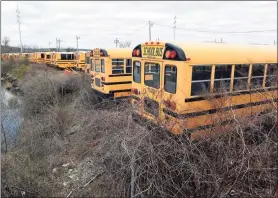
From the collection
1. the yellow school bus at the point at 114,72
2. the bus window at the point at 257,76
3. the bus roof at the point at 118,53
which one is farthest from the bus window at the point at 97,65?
the bus window at the point at 257,76

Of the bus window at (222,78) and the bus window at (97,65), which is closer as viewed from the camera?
the bus window at (222,78)

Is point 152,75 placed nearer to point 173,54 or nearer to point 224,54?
point 173,54

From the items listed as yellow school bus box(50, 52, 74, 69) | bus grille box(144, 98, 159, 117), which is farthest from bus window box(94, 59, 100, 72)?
yellow school bus box(50, 52, 74, 69)

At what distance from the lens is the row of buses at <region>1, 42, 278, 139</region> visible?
534 centimetres

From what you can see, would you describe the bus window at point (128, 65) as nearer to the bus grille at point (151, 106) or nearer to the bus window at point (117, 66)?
the bus window at point (117, 66)

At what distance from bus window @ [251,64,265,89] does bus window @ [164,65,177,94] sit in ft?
6.96

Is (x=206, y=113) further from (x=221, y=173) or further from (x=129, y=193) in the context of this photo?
(x=129, y=193)

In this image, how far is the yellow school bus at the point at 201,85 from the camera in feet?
17.5

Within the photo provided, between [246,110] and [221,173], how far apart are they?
8.10 ft

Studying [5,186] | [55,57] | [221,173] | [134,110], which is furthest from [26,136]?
[55,57]

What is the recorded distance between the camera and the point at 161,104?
5.91 metres

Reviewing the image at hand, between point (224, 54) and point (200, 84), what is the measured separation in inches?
37.8

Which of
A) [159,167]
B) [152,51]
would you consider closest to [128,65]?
[152,51]

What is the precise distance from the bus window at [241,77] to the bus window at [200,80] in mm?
866
